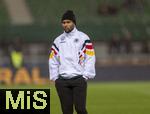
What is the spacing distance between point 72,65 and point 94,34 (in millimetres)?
26423

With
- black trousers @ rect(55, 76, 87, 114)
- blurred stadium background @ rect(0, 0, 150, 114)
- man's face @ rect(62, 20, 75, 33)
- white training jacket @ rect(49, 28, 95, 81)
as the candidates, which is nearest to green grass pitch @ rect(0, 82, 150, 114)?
blurred stadium background @ rect(0, 0, 150, 114)

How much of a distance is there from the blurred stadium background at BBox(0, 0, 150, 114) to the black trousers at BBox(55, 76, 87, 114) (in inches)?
686

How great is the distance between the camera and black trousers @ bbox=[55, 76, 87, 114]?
1070 cm

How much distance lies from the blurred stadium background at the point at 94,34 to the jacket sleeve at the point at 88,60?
687 inches

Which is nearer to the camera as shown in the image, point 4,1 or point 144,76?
point 144,76

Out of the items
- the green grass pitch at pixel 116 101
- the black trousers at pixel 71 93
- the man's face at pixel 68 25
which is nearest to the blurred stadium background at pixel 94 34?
the green grass pitch at pixel 116 101

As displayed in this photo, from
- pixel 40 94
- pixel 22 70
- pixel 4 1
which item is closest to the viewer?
pixel 40 94

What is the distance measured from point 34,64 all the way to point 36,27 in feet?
20.7

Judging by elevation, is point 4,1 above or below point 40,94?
above

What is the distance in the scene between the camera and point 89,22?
37.2 meters

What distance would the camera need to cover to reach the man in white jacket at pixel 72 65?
35.0 feet

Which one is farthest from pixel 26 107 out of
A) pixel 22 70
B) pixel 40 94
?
pixel 22 70

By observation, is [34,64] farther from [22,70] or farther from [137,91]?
[137,91]

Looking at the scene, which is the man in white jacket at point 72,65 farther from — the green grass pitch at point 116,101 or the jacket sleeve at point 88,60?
the green grass pitch at point 116,101
